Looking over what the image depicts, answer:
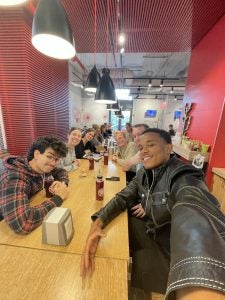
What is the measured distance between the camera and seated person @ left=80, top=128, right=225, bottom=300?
55 centimetres

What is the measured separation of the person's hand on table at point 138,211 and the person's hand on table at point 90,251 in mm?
544

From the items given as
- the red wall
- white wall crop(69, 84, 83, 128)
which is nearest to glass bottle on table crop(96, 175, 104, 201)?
the red wall

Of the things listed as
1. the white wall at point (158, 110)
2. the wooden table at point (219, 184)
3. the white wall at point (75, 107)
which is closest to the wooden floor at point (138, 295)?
the wooden table at point (219, 184)

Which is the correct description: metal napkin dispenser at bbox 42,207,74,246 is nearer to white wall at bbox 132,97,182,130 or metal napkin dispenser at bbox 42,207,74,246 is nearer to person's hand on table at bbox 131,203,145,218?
person's hand on table at bbox 131,203,145,218

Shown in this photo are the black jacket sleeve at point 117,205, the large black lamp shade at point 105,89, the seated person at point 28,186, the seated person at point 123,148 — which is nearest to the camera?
the seated person at point 28,186

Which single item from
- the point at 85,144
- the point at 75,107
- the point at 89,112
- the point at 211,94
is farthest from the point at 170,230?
the point at 89,112

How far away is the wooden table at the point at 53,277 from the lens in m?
0.71

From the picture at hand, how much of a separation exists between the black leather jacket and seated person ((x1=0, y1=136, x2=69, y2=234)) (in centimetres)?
41

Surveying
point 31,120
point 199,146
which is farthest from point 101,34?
point 199,146

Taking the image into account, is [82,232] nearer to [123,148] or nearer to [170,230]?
[170,230]

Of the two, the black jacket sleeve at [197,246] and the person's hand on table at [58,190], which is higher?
the black jacket sleeve at [197,246]

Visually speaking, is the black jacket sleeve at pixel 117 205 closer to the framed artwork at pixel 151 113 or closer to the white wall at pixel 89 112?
the white wall at pixel 89 112

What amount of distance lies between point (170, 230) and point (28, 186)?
A: 1153mm

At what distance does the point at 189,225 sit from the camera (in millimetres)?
694
